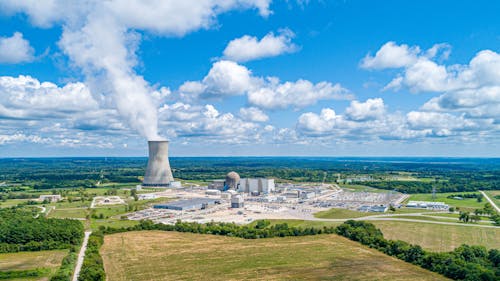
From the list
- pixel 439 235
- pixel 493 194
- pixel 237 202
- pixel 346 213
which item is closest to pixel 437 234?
pixel 439 235

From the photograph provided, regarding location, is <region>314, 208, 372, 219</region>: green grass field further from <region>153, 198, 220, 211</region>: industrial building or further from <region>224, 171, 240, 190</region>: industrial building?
<region>224, 171, 240, 190</region>: industrial building

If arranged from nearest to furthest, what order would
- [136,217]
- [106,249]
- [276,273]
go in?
[276,273] < [106,249] < [136,217]

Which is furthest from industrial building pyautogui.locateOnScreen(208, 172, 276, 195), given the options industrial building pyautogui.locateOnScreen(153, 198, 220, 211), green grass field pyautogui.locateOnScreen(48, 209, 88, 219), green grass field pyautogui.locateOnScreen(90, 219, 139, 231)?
green grass field pyautogui.locateOnScreen(90, 219, 139, 231)

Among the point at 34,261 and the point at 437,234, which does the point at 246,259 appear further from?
the point at 437,234

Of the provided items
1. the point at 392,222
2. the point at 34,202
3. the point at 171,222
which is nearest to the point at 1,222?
the point at 171,222

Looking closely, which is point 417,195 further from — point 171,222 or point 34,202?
point 34,202
